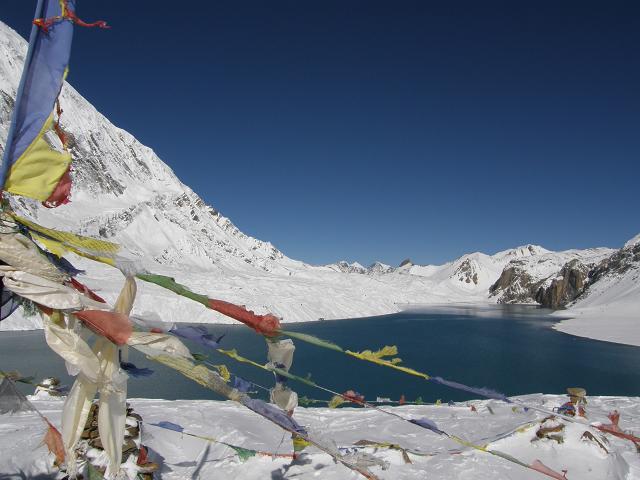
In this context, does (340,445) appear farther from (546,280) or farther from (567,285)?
(546,280)

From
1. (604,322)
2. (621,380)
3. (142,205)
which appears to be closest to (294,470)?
(621,380)

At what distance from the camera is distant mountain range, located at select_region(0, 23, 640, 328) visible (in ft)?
227

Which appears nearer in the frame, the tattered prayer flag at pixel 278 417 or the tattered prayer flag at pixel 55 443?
the tattered prayer flag at pixel 278 417

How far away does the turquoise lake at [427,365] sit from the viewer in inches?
1097

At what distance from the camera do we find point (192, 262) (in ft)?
427

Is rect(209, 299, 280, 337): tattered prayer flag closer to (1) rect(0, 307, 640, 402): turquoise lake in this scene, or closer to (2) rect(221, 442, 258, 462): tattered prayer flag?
(2) rect(221, 442, 258, 462): tattered prayer flag

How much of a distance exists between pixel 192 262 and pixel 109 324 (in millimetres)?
131812

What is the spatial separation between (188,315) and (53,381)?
43704 millimetres

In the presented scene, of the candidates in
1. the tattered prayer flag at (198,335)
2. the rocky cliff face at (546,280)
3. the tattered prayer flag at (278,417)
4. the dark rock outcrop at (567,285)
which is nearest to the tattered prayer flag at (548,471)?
the tattered prayer flag at (278,417)

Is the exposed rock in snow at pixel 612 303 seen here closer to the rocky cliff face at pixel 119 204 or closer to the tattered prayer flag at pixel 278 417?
the tattered prayer flag at pixel 278 417

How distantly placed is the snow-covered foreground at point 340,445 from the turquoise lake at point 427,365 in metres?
8.23

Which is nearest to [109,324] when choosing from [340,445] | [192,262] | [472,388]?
[472,388]

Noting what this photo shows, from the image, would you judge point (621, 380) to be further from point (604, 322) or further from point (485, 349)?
point (604, 322)

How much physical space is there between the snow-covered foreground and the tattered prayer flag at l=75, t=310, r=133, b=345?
5578mm
